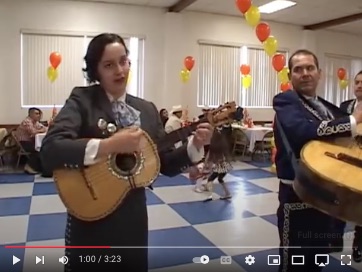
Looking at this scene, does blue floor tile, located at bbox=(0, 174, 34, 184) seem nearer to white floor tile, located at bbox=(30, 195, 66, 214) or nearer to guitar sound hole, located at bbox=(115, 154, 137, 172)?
white floor tile, located at bbox=(30, 195, 66, 214)

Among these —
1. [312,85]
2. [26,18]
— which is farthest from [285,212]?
[26,18]

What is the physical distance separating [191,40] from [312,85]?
6482 millimetres

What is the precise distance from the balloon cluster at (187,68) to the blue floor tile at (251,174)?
8.16 feet

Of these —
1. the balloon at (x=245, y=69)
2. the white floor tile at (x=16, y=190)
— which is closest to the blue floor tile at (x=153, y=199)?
the white floor tile at (x=16, y=190)

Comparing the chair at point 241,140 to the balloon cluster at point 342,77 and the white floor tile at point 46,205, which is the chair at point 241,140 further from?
the white floor tile at point 46,205

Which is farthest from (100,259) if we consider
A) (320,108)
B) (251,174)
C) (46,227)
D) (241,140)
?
(241,140)

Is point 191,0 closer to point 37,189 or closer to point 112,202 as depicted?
point 37,189

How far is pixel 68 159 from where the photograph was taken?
112 centimetres

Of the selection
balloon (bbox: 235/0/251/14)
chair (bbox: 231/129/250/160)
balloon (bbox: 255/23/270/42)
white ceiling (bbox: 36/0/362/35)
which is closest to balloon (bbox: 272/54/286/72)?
balloon (bbox: 255/23/270/42)

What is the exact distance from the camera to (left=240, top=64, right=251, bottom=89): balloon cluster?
784 cm

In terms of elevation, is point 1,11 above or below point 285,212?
above

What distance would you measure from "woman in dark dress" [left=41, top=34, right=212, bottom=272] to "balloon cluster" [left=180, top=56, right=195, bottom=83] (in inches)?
243

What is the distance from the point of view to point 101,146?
1.11m

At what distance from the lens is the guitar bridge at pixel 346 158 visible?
1.05 m
